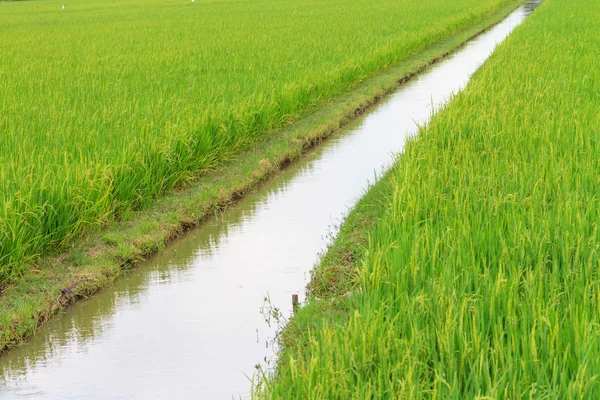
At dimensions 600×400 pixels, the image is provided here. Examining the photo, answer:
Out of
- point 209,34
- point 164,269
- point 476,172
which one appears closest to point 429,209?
point 476,172

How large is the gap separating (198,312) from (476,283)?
1.78 meters

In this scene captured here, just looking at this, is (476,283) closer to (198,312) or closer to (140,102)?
(198,312)

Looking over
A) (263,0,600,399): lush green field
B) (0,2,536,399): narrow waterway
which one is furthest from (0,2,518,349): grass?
(263,0,600,399): lush green field

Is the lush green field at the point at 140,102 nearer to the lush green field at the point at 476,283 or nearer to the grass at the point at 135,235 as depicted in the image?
the grass at the point at 135,235

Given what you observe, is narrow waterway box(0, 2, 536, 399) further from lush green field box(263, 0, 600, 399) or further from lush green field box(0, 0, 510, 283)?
lush green field box(0, 0, 510, 283)

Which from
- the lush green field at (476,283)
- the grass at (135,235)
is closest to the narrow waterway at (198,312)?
the grass at (135,235)

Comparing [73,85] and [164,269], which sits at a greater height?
[73,85]

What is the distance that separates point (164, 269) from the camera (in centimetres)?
544

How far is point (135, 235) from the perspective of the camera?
5723 mm

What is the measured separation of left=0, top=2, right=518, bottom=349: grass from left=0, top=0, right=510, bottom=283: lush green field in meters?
0.11

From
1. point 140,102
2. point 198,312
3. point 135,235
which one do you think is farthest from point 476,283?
point 140,102

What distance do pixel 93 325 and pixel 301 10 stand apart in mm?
25083

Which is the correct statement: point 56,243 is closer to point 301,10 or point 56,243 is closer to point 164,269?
point 164,269

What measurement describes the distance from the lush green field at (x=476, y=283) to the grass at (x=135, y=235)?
1327 millimetres
